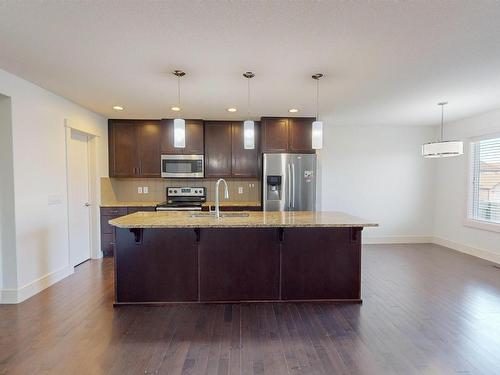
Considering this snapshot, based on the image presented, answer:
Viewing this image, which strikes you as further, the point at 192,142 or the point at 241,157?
the point at 241,157

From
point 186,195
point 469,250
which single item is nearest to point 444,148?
point 469,250

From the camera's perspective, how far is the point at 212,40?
2.09 metres

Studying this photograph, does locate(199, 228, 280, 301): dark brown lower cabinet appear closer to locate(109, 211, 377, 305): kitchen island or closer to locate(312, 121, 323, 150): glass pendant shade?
locate(109, 211, 377, 305): kitchen island

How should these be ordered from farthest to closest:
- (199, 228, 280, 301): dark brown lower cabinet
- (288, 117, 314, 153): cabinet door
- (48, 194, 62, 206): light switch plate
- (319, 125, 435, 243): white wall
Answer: (319, 125, 435, 243): white wall < (288, 117, 314, 153): cabinet door < (48, 194, 62, 206): light switch plate < (199, 228, 280, 301): dark brown lower cabinet

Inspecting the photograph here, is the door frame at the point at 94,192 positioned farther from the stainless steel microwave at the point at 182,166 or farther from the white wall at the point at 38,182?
the stainless steel microwave at the point at 182,166

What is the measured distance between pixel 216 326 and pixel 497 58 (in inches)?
137

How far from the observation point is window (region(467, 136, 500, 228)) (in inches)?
169

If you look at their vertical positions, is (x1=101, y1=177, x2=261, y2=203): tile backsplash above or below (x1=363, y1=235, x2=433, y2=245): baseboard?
above

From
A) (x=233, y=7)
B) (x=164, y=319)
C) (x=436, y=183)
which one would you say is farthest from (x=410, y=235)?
(x=233, y=7)

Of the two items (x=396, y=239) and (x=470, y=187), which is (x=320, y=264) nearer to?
(x=396, y=239)

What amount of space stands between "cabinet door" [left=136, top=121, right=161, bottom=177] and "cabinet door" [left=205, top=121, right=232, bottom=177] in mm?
899

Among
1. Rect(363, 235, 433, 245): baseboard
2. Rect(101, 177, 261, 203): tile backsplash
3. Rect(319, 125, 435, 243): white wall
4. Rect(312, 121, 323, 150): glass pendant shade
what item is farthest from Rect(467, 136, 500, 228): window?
Rect(101, 177, 261, 203): tile backsplash

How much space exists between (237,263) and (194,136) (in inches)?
111

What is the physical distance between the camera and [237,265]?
2865 mm
